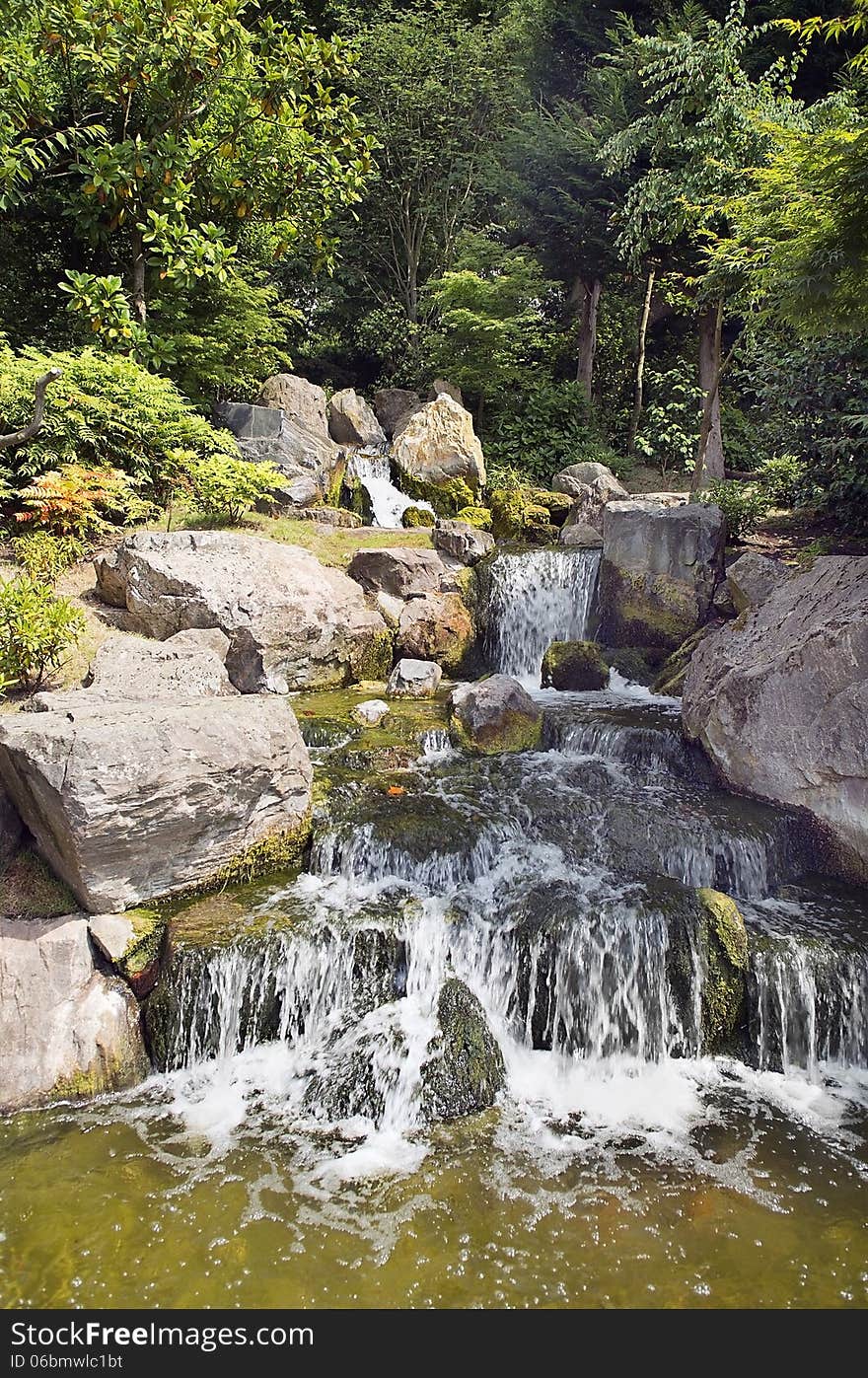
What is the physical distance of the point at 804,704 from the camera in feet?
23.0

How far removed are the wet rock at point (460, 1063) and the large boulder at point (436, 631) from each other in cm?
638

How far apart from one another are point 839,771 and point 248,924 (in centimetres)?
509

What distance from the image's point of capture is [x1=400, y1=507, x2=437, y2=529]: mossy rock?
49.2ft

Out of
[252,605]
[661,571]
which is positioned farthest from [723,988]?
[661,571]

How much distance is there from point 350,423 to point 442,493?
3290mm

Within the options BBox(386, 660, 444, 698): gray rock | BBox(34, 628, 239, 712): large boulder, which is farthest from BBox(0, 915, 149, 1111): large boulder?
BBox(386, 660, 444, 698): gray rock

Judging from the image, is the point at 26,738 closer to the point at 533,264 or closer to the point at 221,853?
the point at 221,853

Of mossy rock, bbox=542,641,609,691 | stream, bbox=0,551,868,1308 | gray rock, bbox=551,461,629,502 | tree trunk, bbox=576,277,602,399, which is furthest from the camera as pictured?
tree trunk, bbox=576,277,602,399

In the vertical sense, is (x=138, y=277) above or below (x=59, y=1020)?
above

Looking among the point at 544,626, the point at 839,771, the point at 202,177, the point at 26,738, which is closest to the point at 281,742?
the point at 26,738

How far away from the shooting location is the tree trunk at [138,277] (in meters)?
12.6

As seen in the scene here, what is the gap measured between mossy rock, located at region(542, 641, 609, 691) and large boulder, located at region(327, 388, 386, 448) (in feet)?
29.5

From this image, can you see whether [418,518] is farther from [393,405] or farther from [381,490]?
[393,405]

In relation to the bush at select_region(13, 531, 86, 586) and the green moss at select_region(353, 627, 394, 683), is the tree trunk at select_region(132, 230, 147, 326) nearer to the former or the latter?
the bush at select_region(13, 531, 86, 586)
